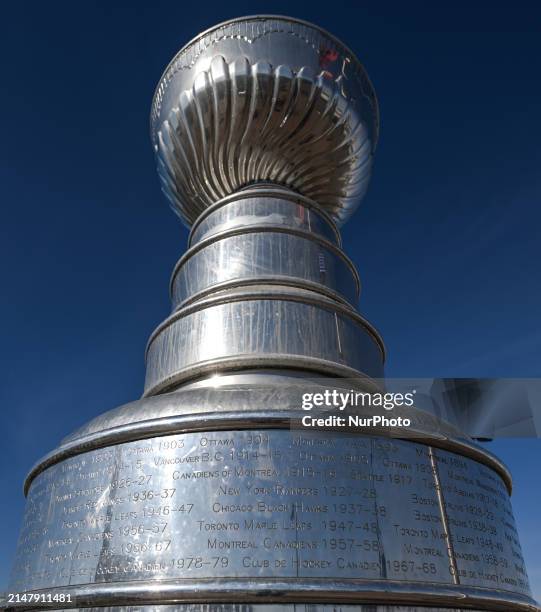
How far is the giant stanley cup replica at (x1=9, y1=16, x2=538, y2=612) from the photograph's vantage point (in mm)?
3746

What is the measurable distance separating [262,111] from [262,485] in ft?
18.7

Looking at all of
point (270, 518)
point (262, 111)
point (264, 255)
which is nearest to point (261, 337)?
point (264, 255)

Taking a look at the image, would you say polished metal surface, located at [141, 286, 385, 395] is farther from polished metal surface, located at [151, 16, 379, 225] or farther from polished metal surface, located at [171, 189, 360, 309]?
polished metal surface, located at [151, 16, 379, 225]

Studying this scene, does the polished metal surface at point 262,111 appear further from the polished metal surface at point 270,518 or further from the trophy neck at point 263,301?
the polished metal surface at point 270,518

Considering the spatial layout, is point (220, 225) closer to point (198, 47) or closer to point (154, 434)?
point (198, 47)

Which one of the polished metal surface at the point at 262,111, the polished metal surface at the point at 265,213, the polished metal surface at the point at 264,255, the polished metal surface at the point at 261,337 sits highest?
the polished metal surface at the point at 262,111

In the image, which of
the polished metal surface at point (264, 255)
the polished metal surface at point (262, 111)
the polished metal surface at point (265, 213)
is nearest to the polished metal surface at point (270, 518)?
the polished metal surface at point (264, 255)

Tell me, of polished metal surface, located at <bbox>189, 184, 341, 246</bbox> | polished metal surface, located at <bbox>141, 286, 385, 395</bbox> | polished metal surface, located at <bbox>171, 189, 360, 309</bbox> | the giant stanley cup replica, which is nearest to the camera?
the giant stanley cup replica

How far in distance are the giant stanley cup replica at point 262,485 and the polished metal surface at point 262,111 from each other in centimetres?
159

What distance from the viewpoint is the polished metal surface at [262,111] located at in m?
7.76

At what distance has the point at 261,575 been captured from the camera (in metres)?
3.67

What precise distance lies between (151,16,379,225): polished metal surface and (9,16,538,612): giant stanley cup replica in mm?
1587

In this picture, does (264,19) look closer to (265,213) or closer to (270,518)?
(265,213)

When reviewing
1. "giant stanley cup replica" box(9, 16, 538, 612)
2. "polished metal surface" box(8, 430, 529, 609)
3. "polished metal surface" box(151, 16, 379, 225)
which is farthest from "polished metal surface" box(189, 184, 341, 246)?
"polished metal surface" box(8, 430, 529, 609)
